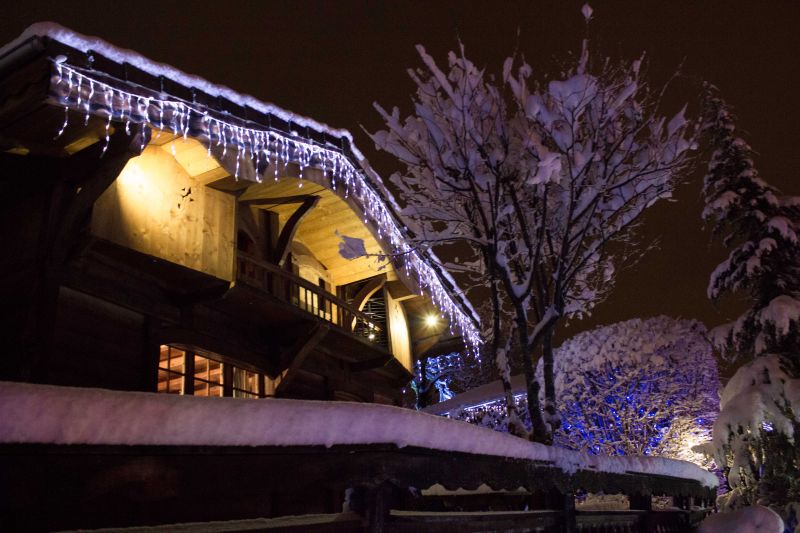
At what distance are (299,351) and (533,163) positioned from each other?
19.9ft

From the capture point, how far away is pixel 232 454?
3.22 m

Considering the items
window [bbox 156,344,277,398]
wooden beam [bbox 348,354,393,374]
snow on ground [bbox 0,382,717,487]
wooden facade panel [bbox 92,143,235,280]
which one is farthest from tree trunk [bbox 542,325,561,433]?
wooden beam [bbox 348,354,393,374]

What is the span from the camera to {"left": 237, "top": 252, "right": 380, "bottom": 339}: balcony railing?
1259 cm

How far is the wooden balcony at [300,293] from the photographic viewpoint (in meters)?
12.6

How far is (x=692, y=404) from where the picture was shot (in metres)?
22.4

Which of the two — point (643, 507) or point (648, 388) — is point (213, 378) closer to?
point (643, 507)

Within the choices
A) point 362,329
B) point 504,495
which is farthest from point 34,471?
point 362,329

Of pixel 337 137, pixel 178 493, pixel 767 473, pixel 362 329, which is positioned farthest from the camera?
pixel 362 329

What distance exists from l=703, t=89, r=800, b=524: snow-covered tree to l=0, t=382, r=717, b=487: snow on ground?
11983mm

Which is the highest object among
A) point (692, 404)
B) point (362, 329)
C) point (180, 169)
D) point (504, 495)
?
point (180, 169)

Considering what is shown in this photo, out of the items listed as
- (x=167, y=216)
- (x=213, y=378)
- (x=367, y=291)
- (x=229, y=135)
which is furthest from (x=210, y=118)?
(x=367, y=291)

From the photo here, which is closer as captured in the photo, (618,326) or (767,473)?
(767,473)

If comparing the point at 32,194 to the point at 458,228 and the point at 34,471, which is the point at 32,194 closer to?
the point at 458,228

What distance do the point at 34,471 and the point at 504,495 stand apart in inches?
342
